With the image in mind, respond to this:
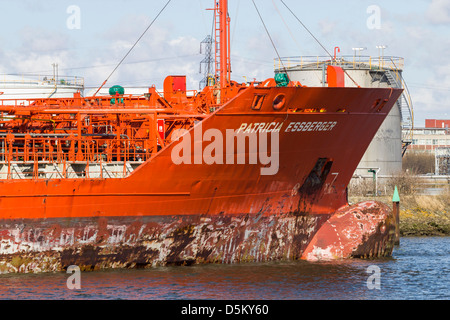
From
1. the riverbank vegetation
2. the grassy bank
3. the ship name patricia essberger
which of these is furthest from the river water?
the riverbank vegetation

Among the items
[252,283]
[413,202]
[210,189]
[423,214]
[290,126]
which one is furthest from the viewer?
[413,202]

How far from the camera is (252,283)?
22031 millimetres

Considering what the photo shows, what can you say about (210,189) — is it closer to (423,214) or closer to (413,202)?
(423,214)

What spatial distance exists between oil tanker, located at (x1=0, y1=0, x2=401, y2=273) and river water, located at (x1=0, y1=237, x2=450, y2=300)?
0.67 metres

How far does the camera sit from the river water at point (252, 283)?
816 inches

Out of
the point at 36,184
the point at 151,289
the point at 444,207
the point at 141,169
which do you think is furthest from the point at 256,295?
the point at 444,207

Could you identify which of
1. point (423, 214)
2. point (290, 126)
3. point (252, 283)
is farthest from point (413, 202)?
point (252, 283)

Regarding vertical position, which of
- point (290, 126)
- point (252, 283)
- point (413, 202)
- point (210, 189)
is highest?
point (290, 126)

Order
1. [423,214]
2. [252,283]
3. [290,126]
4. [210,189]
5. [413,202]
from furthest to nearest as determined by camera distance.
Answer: [413,202], [423,214], [290,126], [210,189], [252,283]

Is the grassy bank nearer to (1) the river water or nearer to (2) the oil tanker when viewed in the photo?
(2) the oil tanker

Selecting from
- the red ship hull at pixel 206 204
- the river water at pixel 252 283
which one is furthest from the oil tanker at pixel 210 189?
the river water at pixel 252 283

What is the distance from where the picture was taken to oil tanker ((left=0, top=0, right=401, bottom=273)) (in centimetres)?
2291

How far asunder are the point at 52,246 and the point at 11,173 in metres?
2.55

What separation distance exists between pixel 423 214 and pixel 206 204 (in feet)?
60.1
